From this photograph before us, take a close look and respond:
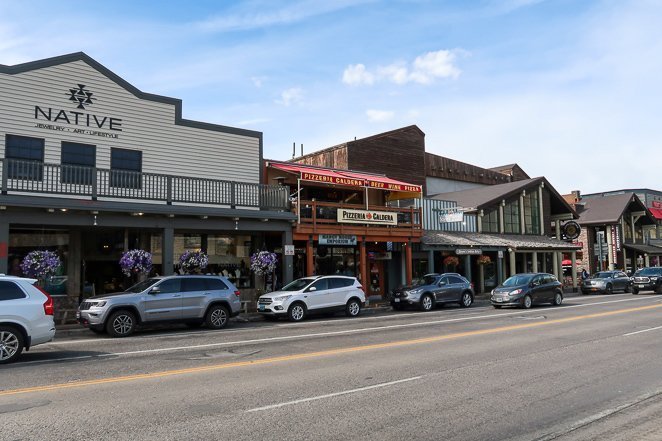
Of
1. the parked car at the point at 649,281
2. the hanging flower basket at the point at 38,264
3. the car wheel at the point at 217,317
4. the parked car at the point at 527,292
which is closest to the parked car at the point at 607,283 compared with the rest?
the parked car at the point at 649,281

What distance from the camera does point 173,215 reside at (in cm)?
1978

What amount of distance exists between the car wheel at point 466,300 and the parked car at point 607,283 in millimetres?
13753

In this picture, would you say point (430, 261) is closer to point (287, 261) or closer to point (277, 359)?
point (287, 261)

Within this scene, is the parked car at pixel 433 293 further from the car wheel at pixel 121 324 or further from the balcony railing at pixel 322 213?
the car wheel at pixel 121 324

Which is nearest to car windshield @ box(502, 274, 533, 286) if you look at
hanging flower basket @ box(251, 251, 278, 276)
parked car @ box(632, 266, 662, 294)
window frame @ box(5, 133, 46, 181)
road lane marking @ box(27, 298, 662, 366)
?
road lane marking @ box(27, 298, 662, 366)

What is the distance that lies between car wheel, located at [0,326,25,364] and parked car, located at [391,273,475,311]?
1565 centimetres

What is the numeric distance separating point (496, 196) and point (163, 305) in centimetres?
2679

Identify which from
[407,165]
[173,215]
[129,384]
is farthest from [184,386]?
[407,165]

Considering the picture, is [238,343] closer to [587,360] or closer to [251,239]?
[587,360]

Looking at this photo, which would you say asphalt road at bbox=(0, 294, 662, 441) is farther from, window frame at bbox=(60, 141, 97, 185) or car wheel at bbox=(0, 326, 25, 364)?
window frame at bbox=(60, 141, 97, 185)

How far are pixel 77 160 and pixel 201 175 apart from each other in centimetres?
481

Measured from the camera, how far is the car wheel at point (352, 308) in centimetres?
2059

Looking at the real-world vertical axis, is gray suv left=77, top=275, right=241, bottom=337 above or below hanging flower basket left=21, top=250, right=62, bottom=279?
below

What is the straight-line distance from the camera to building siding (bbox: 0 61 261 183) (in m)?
18.7
